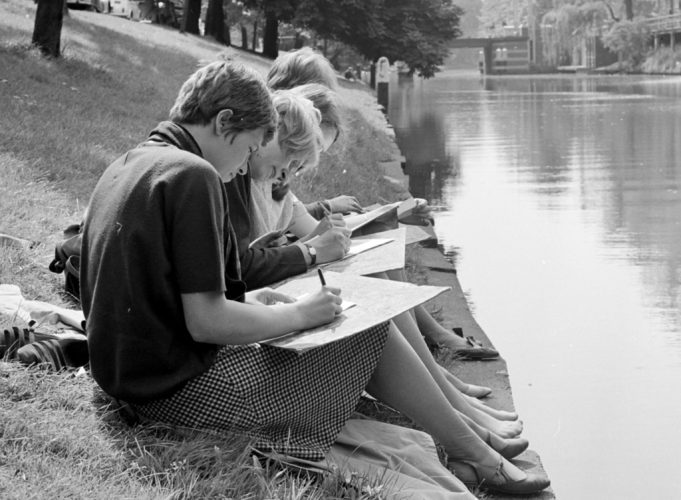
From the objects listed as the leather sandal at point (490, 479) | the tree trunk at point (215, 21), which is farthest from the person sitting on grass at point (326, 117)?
the tree trunk at point (215, 21)

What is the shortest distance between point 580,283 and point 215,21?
91.7 feet

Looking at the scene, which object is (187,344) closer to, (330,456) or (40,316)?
(330,456)

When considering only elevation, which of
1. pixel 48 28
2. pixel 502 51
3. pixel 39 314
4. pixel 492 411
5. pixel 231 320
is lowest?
pixel 492 411

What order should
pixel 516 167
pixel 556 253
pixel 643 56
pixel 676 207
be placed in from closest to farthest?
1. pixel 556 253
2. pixel 676 207
3. pixel 516 167
4. pixel 643 56

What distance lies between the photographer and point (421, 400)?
139 inches

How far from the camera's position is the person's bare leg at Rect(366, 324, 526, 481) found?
11.3 ft

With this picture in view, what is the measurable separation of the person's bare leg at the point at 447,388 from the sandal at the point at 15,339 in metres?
1.07

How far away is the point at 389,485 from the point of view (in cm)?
322

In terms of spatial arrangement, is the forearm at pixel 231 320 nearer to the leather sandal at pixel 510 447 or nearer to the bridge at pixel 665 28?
the leather sandal at pixel 510 447

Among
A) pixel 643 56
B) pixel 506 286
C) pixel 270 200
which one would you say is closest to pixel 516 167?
pixel 506 286

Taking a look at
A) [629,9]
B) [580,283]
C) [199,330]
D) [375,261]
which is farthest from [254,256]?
[629,9]

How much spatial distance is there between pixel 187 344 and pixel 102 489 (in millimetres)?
411

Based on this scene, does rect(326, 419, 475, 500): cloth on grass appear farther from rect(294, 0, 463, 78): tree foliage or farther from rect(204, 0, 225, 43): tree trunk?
rect(294, 0, 463, 78): tree foliage

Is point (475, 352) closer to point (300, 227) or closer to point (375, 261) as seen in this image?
point (300, 227)
